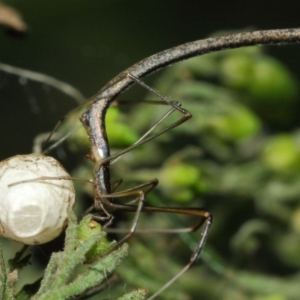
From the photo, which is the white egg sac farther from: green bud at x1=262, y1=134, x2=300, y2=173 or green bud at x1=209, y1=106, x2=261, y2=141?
green bud at x1=262, y1=134, x2=300, y2=173

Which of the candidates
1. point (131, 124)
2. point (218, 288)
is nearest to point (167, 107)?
point (131, 124)

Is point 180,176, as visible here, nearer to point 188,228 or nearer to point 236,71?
point 188,228

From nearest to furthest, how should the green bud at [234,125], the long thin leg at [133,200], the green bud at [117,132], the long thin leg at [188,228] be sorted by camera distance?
the long thin leg at [133,200], the long thin leg at [188,228], the green bud at [117,132], the green bud at [234,125]

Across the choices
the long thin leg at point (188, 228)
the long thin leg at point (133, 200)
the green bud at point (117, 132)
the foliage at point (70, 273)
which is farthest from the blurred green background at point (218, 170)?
the foliage at point (70, 273)

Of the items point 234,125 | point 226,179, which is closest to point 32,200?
point 226,179

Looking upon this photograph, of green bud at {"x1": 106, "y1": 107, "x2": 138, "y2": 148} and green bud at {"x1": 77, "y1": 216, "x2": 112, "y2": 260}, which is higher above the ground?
green bud at {"x1": 106, "y1": 107, "x2": 138, "y2": 148}

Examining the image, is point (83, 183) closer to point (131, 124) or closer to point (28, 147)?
point (131, 124)

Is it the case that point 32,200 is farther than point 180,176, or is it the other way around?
point 180,176

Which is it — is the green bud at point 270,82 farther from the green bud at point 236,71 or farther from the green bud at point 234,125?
the green bud at point 234,125

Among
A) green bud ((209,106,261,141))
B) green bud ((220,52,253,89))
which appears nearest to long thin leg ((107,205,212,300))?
green bud ((209,106,261,141))
